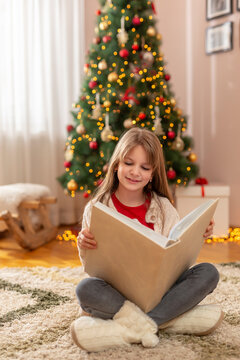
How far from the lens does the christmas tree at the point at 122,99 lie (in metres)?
Answer: 2.56

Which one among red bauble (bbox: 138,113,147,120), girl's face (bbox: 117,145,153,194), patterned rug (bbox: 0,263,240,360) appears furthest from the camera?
red bauble (bbox: 138,113,147,120)

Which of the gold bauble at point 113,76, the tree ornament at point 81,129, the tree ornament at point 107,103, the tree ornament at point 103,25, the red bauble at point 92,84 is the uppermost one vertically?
the tree ornament at point 103,25

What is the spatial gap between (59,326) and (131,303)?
28 centimetres

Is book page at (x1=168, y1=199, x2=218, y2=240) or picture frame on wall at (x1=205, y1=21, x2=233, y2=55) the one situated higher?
picture frame on wall at (x1=205, y1=21, x2=233, y2=55)

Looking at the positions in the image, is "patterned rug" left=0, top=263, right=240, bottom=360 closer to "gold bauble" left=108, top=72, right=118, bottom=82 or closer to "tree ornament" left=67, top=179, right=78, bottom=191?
"tree ornament" left=67, top=179, right=78, bottom=191

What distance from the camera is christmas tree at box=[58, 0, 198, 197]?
8.41 ft

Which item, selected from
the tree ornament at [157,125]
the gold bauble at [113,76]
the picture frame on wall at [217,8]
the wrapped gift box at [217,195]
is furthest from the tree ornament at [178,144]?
the picture frame on wall at [217,8]

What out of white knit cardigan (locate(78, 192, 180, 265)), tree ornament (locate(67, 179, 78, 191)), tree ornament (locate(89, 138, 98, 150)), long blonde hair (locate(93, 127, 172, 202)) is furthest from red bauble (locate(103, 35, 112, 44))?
white knit cardigan (locate(78, 192, 180, 265))

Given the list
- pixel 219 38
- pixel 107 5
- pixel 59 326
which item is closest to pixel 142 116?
pixel 107 5

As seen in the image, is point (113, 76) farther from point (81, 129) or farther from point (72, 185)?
point (72, 185)

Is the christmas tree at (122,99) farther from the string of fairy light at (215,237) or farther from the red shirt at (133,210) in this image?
the red shirt at (133,210)

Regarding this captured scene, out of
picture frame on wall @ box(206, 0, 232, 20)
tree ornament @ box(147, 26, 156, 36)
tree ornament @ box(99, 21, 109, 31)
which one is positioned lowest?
tree ornament @ box(147, 26, 156, 36)

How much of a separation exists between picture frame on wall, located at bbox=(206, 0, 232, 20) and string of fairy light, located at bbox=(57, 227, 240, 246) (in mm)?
1468

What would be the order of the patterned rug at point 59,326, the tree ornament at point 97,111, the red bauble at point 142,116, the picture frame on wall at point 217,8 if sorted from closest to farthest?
the patterned rug at point 59,326
the red bauble at point 142,116
the tree ornament at point 97,111
the picture frame on wall at point 217,8
